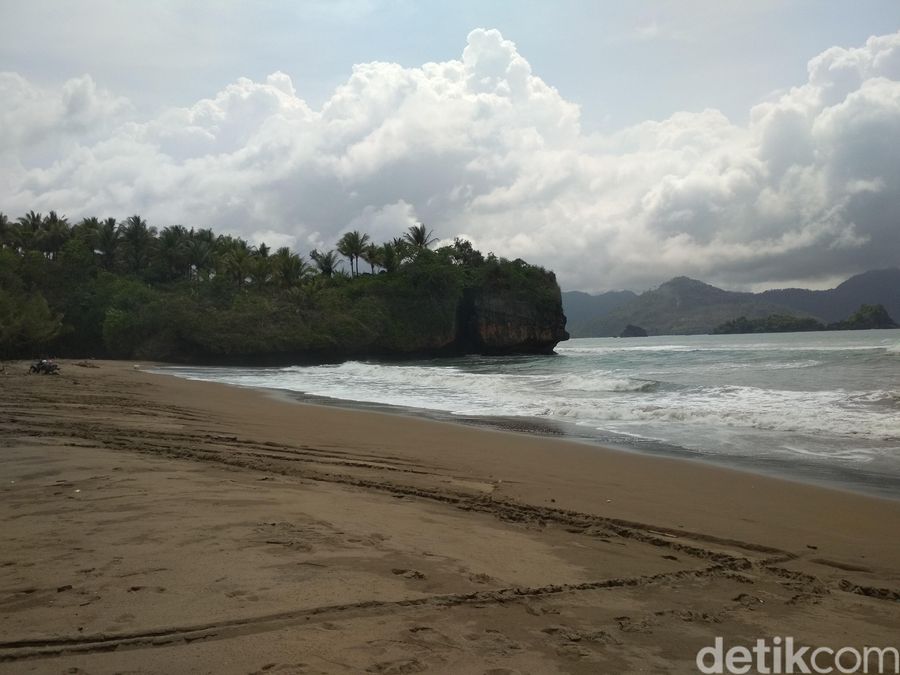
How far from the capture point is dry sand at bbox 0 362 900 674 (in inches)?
98.5

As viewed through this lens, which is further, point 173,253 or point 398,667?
point 173,253

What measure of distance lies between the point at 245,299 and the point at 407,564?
4635cm

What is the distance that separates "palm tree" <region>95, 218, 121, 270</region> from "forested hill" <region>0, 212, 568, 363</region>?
107mm

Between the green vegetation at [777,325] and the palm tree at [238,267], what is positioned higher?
the palm tree at [238,267]

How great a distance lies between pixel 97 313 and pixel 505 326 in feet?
114

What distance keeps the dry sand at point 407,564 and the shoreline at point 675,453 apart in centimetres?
44

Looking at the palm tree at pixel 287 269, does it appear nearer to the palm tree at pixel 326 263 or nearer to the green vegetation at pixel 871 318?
the palm tree at pixel 326 263

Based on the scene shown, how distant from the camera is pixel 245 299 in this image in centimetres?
4694

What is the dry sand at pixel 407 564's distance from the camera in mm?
2502

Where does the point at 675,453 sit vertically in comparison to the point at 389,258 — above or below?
below

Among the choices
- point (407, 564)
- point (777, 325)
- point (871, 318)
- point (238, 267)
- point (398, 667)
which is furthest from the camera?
point (777, 325)

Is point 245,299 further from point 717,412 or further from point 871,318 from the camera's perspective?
point 871,318

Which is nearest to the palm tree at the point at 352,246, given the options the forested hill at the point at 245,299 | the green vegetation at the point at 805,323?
the forested hill at the point at 245,299

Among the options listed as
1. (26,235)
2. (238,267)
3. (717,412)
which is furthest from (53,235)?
(717,412)
